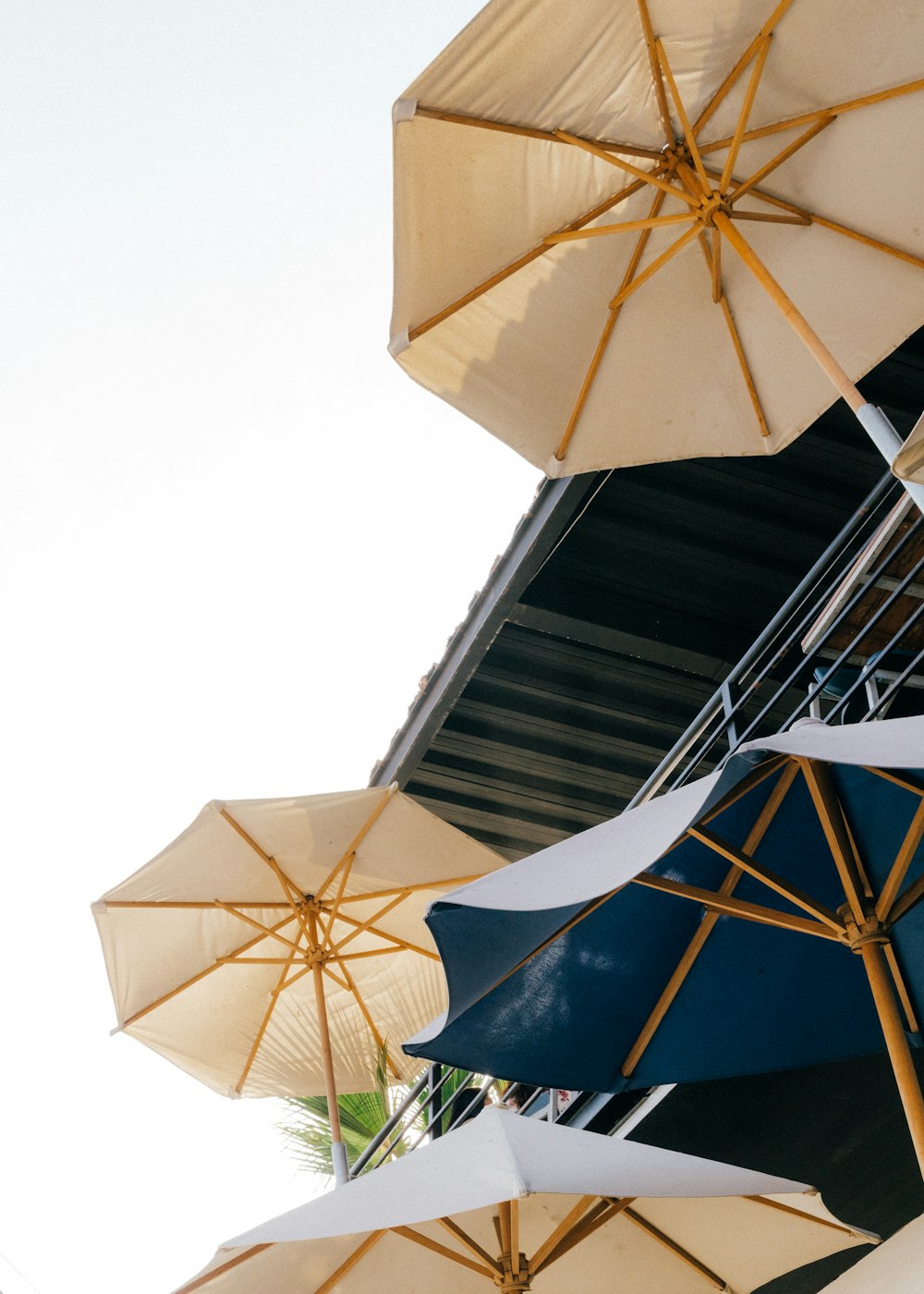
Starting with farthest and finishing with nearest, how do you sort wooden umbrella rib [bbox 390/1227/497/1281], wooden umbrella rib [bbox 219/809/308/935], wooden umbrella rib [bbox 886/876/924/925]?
wooden umbrella rib [bbox 219/809/308/935], wooden umbrella rib [bbox 390/1227/497/1281], wooden umbrella rib [bbox 886/876/924/925]

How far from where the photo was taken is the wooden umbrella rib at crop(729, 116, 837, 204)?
183 inches

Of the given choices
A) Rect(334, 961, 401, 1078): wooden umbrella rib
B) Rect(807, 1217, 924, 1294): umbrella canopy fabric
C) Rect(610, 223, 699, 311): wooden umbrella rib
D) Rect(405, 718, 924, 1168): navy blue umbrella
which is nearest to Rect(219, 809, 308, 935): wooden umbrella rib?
Rect(334, 961, 401, 1078): wooden umbrella rib

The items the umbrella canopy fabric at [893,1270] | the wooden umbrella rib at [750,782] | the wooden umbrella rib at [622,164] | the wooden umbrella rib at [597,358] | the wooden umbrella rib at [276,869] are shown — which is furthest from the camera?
the wooden umbrella rib at [276,869]

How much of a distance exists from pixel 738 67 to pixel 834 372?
1.45m

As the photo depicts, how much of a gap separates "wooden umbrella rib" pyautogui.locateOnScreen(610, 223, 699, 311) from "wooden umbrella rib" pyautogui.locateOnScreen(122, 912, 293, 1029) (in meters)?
4.23

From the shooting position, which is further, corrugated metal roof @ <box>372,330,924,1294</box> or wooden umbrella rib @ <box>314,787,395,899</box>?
corrugated metal roof @ <box>372,330,924,1294</box>

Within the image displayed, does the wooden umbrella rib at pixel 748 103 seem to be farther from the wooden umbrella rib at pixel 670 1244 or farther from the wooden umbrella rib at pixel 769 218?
the wooden umbrella rib at pixel 670 1244

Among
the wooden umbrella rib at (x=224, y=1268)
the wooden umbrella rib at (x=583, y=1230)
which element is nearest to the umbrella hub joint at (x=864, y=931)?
the wooden umbrella rib at (x=583, y=1230)

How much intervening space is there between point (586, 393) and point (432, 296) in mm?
873

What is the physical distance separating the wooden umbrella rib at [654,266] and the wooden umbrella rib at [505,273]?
29cm

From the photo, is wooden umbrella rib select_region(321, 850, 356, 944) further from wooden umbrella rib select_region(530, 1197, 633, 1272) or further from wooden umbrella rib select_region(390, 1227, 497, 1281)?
wooden umbrella rib select_region(530, 1197, 633, 1272)

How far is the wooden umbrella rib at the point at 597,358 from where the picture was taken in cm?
519

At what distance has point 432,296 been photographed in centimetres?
487

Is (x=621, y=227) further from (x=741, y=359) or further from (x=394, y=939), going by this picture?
(x=394, y=939)
